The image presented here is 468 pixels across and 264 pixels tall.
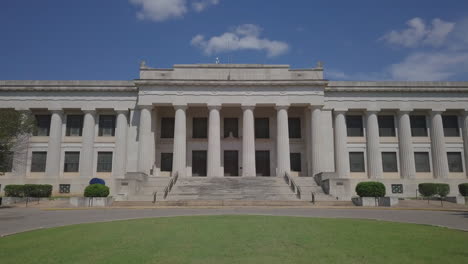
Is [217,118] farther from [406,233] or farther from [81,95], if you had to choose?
[406,233]

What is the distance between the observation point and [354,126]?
4312 cm

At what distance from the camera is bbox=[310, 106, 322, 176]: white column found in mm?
38219

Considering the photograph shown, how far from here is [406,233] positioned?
1155 cm

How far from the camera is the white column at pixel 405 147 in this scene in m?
40.7

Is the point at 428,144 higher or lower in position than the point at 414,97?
lower

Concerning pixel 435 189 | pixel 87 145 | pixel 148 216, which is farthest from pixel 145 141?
pixel 435 189

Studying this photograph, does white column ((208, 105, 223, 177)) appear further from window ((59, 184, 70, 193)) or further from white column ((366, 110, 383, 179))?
white column ((366, 110, 383, 179))

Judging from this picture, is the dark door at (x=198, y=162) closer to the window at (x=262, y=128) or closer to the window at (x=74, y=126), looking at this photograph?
the window at (x=262, y=128)

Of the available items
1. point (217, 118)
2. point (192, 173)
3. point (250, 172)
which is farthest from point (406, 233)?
point (192, 173)

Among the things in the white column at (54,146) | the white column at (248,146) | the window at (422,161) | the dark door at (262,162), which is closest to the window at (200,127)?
the white column at (248,146)

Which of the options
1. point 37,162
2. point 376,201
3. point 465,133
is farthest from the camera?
point 465,133

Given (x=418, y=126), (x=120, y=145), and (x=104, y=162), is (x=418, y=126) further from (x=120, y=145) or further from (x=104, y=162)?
(x=104, y=162)

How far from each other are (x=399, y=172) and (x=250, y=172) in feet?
59.6

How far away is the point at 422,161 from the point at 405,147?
3249 millimetres
